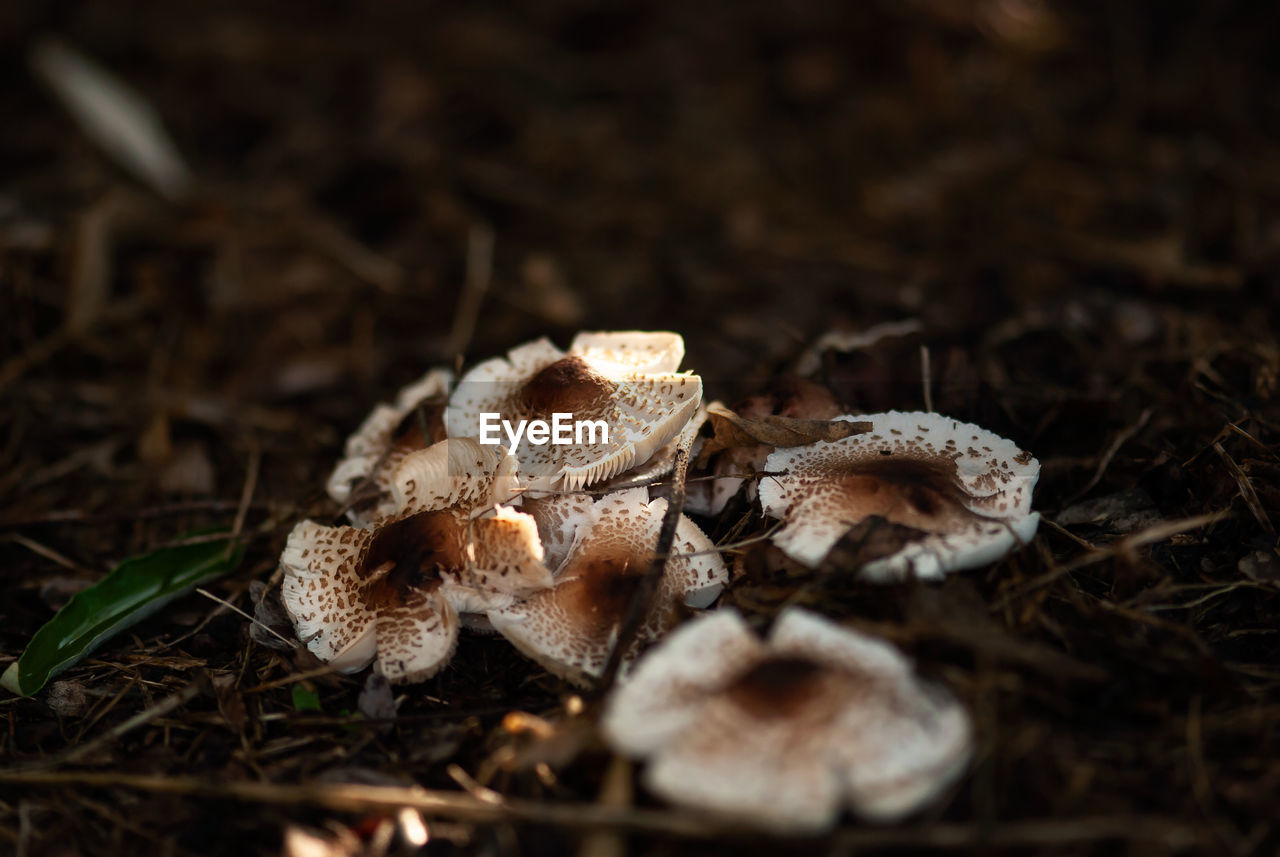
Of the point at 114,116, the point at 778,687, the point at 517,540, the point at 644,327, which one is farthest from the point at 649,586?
the point at 114,116

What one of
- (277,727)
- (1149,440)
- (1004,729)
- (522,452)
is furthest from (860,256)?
(277,727)

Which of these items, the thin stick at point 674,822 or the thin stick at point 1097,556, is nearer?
the thin stick at point 674,822

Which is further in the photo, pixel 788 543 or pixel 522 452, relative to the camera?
pixel 522 452

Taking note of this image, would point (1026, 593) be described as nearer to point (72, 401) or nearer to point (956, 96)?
point (72, 401)

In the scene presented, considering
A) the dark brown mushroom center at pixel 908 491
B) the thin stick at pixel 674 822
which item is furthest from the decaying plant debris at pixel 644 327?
the dark brown mushroom center at pixel 908 491

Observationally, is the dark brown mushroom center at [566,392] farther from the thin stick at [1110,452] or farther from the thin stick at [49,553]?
the thin stick at [49,553]

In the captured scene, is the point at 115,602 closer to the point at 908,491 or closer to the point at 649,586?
the point at 649,586
